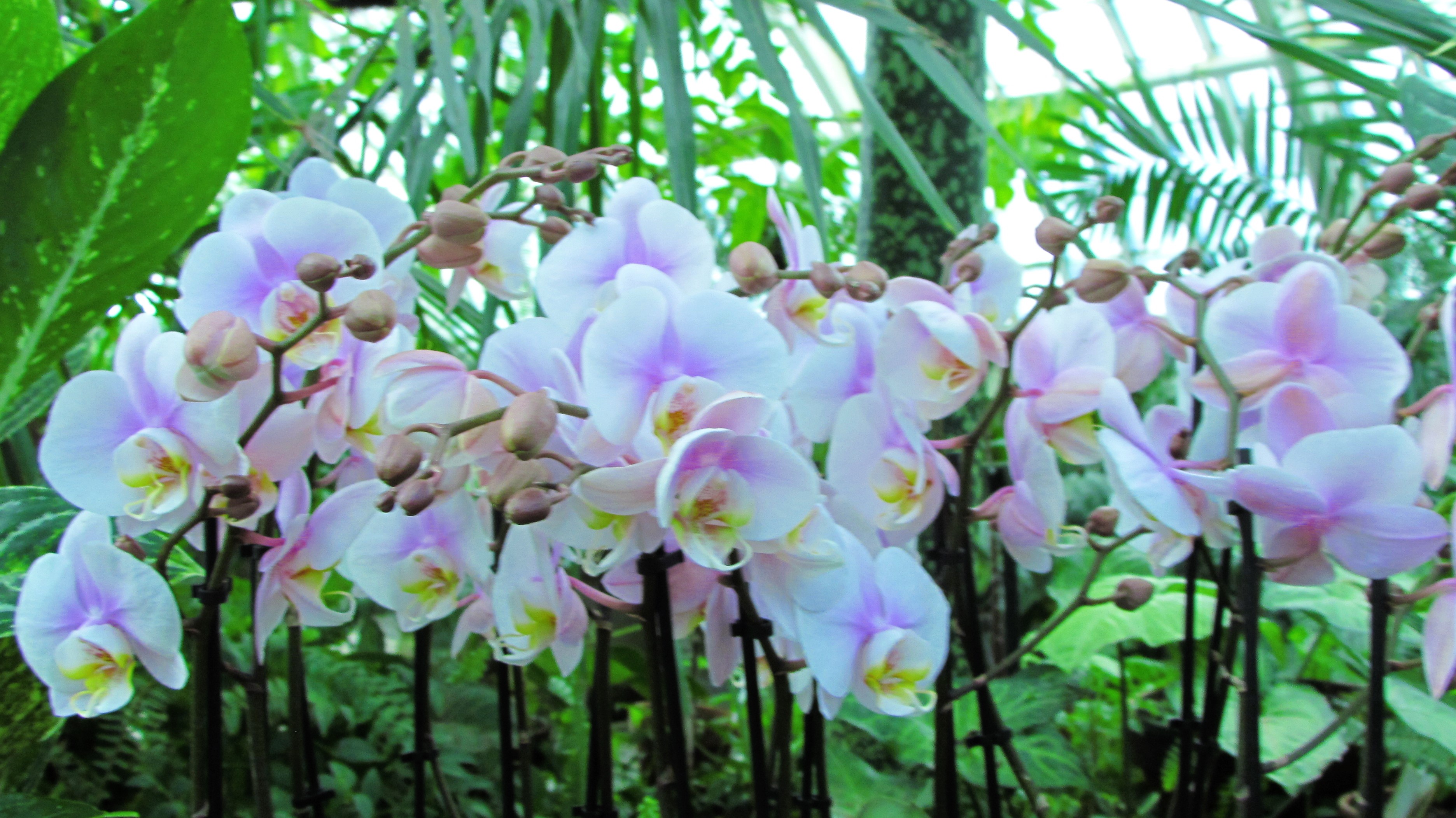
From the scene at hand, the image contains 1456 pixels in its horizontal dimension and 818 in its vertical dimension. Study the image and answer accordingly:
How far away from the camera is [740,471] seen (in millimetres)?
306

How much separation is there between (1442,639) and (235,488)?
43cm

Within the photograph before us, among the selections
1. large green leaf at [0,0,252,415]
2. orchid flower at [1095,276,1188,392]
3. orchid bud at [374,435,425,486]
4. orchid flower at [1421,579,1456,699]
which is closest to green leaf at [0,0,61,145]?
large green leaf at [0,0,252,415]

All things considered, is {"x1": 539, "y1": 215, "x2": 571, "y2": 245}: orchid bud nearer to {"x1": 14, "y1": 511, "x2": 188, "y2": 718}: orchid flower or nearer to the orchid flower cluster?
the orchid flower cluster

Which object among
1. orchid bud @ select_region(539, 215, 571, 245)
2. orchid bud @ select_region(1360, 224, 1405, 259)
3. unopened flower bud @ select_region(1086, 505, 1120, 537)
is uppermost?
orchid bud @ select_region(539, 215, 571, 245)

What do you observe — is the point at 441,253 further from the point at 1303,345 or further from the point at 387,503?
the point at 1303,345

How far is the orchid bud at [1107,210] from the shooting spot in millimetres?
408

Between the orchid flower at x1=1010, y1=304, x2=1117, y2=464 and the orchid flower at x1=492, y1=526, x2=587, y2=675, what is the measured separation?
0.22 meters

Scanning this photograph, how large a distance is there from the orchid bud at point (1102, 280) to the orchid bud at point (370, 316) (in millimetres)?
266

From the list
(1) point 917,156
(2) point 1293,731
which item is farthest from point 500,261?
(2) point 1293,731

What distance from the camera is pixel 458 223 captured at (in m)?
0.34

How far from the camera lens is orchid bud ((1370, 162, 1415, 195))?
44 centimetres

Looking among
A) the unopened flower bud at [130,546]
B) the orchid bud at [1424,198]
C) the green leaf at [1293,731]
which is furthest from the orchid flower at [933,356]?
the green leaf at [1293,731]

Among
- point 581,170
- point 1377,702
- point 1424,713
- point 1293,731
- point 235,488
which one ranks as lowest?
point 1293,731

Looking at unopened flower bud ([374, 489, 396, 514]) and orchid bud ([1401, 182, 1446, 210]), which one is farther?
orchid bud ([1401, 182, 1446, 210])
